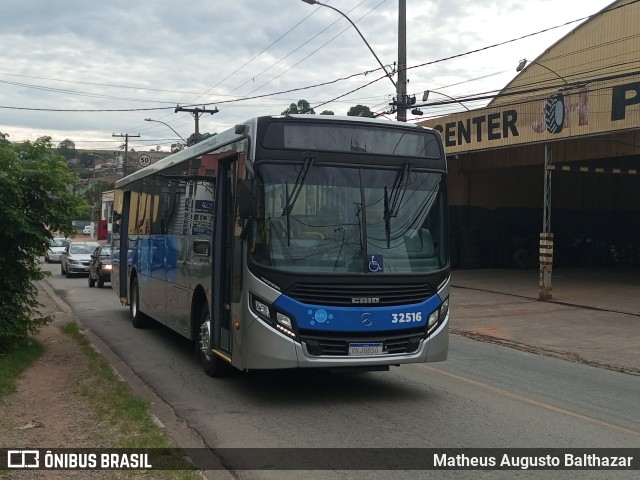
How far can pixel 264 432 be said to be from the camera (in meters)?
7.20

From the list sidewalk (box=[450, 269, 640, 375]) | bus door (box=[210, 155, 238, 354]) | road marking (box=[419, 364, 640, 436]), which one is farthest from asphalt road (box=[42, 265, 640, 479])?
sidewalk (box=[450, 269, 640, 375])

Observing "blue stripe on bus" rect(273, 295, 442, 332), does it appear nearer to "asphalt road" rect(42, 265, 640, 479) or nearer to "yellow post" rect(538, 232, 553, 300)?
"asphalt road" rect(42, 265, 640, 479)

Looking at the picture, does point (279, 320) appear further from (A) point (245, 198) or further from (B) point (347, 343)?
(A) point (245, 198)

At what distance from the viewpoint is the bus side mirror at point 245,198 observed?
793 centimetres

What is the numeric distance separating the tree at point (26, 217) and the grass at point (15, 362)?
0.21 metres

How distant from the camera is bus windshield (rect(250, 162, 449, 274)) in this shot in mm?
8070

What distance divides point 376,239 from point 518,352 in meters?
6.47

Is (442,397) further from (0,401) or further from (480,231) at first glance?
(480,231)

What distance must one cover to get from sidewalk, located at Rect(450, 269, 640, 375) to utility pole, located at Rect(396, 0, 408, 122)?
20.1ft

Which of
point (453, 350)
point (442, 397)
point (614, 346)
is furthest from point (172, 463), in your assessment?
point (614, 346)

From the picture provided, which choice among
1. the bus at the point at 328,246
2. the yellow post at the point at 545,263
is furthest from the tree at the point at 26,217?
the yellow post at the point at 545,263

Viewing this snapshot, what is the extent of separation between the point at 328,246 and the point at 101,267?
65.5ft

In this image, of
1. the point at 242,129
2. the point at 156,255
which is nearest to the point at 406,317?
the point at 242,129

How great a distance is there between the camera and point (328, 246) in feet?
26.7
